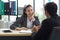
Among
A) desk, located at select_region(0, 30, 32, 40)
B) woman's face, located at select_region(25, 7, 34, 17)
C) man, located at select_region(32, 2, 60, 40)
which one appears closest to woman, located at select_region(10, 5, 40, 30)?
woman's face, located at select_region(25, 7, 34, 17)

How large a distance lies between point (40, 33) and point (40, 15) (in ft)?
8.61

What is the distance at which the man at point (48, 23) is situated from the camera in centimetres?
199

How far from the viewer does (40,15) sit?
468cm

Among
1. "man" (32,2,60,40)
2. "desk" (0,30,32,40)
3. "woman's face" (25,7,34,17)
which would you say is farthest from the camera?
"woman's face" (25,7,34,17)

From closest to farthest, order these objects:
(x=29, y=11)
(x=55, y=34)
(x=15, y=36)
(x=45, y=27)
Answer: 1. (x=55, y=34)
2. (x=45, y=27)
3. (x=15, y=36)
4. (x=29, y=11)


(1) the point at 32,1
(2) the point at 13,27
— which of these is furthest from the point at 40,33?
(1) the point at 32,1

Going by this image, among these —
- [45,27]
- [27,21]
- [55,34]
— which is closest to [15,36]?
[27,21]

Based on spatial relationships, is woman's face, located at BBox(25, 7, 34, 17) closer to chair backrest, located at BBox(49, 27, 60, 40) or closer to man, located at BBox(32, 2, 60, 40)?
man, located at BBox(32, 2, 60, 40)

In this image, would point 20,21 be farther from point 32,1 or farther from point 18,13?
point 32,1

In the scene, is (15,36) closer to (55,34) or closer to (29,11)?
(29,11)

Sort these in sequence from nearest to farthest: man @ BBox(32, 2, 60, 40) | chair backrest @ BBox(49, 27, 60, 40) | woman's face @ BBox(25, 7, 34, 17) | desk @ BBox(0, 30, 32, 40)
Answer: chair backrest @ BBox(49, 27, 60, 40) < man @ BBox(32, 2, 60, 40) < desk @ BBox(0, 30, 32, 40) < woman's face @ BBox(25, 7, 34, 17)

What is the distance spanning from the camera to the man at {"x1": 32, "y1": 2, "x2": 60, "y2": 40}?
1.99m

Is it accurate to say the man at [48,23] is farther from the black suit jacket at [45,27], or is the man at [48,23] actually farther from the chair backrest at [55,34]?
the chair backrest at [55,34]

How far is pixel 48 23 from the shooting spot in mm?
2059
